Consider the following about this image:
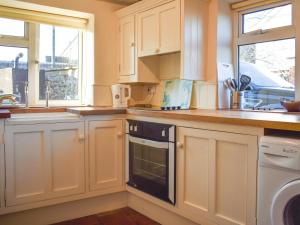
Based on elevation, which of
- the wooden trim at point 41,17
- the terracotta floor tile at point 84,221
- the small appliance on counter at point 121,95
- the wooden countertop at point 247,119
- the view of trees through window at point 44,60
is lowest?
the terracotta floor tile at point 84,221

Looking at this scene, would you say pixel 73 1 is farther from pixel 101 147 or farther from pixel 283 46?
pixel 283 46

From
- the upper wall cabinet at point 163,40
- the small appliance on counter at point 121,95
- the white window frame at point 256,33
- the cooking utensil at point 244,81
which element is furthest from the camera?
the small appliance on counter at point 121,95

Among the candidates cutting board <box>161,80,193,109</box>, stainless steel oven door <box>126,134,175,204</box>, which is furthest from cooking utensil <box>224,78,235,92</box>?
stainless steel oven door <box>126,134,175,204</box>

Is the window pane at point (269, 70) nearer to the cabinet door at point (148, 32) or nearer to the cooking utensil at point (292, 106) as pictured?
the cooking utensil at point (292, 106)

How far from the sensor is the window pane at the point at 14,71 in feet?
9.36

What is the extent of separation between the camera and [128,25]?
309cm

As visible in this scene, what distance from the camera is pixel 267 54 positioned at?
2.62 m

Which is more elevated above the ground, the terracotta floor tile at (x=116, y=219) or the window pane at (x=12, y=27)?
the window pane at (x=12, y=27)

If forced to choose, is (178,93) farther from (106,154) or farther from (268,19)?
(268,19)

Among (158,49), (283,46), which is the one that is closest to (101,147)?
(158,49)

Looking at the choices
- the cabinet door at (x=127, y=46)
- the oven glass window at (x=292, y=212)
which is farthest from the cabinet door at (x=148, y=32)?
the oven glass window at (x=292, y=212)

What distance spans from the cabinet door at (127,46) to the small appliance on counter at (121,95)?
0.64 feet

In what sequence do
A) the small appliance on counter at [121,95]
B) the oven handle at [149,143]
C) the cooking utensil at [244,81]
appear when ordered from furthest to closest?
the small appliance on counter at [121,95]
the cooking utensil at [244,81]
the oven handle at [149,143]

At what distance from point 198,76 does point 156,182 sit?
3.26 feet
